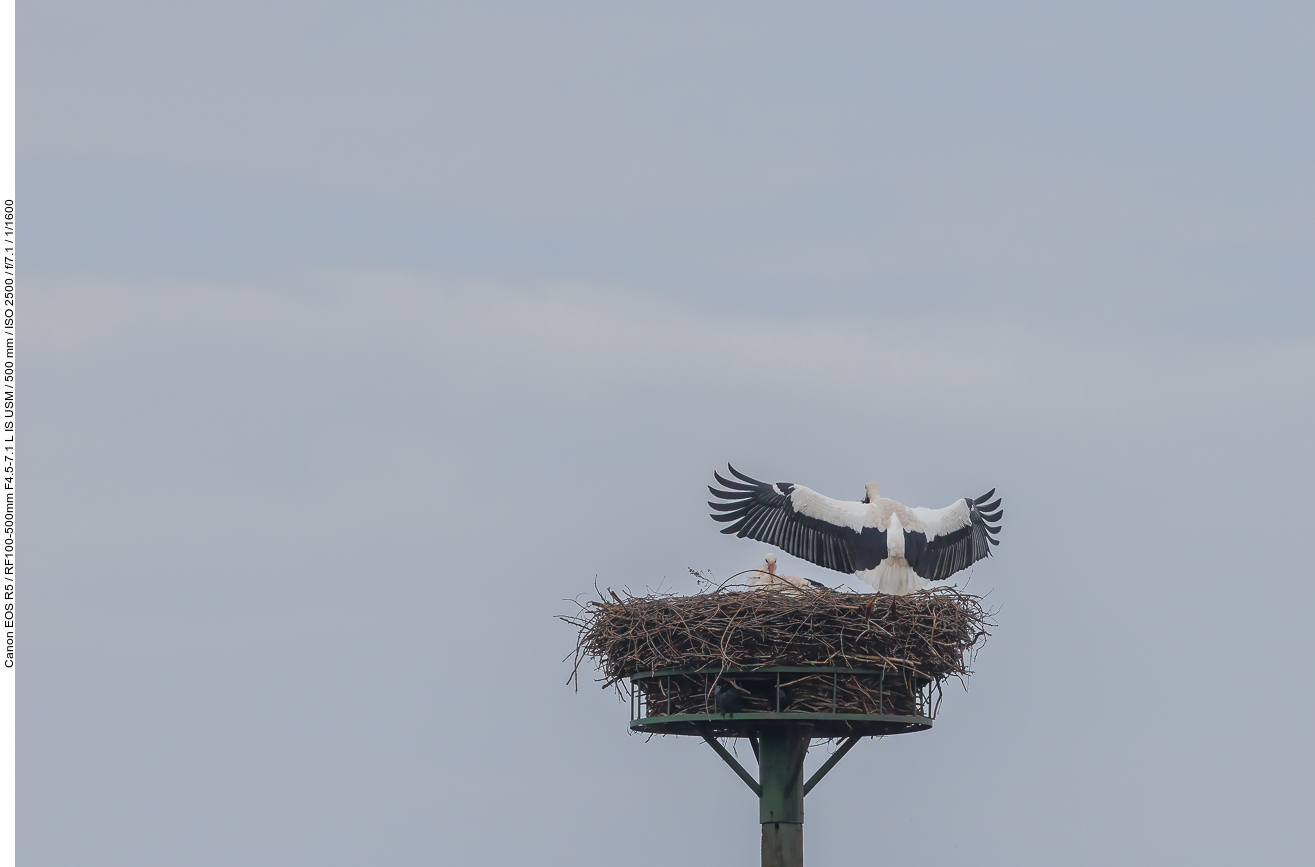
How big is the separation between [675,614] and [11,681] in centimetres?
638

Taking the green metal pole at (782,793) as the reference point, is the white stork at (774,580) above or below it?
above

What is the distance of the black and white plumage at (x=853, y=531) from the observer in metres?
20.4

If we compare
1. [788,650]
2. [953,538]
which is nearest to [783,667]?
[788,650]

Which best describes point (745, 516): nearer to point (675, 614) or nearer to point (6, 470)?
point (675, 614)

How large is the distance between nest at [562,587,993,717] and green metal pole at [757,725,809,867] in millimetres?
657

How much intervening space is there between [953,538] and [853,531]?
50.2 inches

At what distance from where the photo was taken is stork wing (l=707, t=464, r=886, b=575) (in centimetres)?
2053

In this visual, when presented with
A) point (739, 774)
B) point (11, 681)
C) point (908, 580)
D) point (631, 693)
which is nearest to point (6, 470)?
point (11, 681)

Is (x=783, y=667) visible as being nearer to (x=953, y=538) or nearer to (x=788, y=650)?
(x=788, y=650)

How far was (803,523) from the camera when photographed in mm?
20781

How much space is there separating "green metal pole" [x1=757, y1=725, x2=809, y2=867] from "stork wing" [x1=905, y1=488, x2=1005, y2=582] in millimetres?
2369

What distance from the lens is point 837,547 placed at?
67.7 ft

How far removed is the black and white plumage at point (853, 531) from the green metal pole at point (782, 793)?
1.90 meters

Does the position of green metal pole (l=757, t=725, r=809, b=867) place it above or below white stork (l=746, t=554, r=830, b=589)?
below
